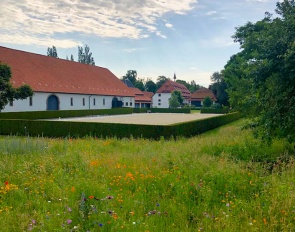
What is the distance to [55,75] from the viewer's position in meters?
45.2

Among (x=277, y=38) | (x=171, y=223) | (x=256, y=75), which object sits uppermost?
(x=277, y=38)

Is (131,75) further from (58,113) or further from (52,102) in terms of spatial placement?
(58,113)

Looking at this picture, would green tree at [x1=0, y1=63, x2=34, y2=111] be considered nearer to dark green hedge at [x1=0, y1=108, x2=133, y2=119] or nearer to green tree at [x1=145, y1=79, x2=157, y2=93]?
dark green hedge at [x1=0, y1=108, x2=133, y2=119]

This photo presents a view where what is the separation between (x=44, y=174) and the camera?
7570 mm

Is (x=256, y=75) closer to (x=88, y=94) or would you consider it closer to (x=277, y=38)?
(x=277, y=38)

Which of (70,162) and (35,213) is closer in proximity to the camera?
(35,213)

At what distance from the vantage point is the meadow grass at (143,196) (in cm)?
474

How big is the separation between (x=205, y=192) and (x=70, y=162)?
178 inches

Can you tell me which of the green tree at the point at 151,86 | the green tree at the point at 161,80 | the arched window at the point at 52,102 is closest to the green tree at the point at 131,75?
the green tree at the point at 151,86

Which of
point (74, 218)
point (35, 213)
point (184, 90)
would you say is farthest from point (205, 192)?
point (184, 90)

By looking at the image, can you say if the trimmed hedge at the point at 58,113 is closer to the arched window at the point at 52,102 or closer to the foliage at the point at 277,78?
the arched window at the point at 52,102

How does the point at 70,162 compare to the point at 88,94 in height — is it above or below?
below

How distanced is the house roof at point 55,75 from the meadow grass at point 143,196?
107ft

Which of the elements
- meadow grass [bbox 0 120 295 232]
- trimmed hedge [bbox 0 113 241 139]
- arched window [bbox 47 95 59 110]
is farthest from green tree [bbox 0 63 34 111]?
meadow grass [bbox 0 120 295 232]
